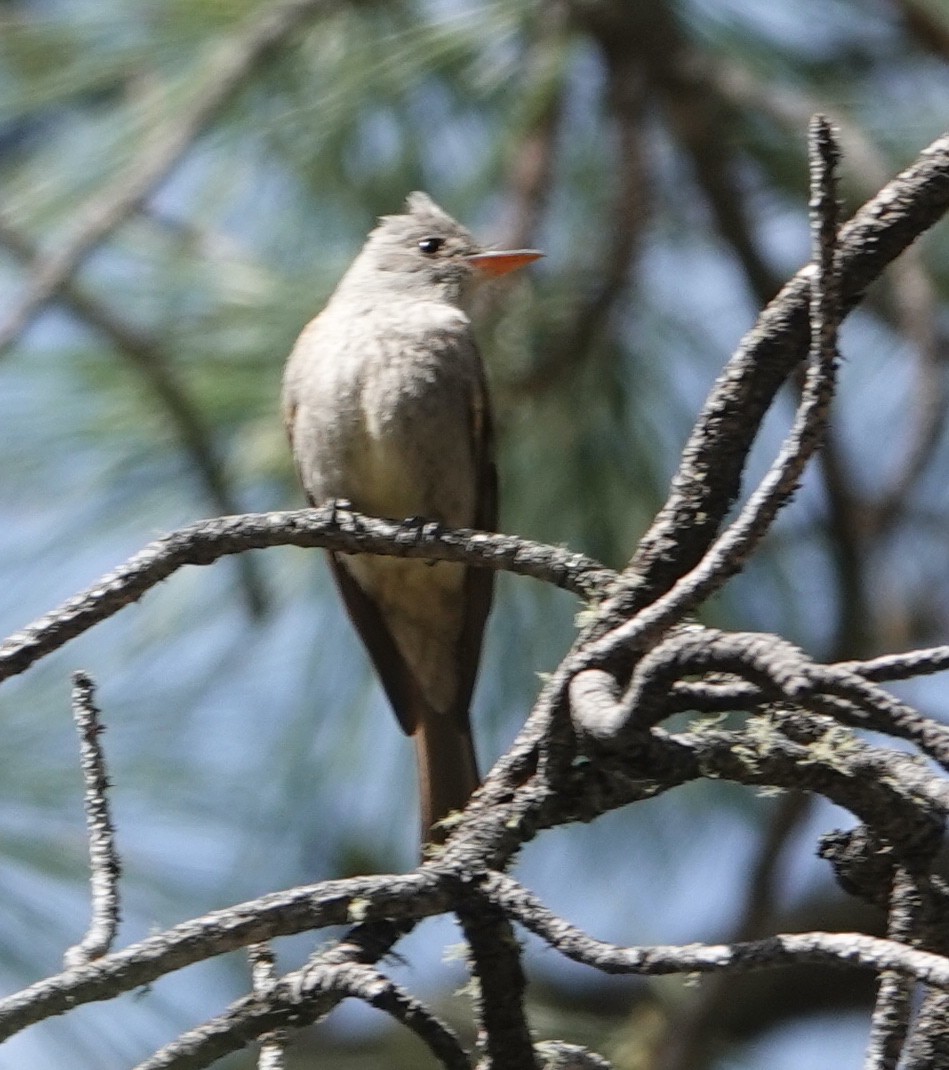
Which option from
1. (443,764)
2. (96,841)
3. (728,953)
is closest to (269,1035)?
(96,841)

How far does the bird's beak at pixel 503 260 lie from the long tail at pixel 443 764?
928mm

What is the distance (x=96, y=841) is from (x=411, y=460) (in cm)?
211

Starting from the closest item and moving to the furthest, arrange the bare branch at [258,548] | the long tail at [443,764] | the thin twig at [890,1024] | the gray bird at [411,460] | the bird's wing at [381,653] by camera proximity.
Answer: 1. the thin twig at [890,1024]
2. the bare branch at [258,548]
3. the long tail at [443,764]
4. the gray bird at [411,460]
5. the bird's wing at [381,653]

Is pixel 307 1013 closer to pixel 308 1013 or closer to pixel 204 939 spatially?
pixel 308 1013

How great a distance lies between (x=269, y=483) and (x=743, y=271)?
3.48 feet

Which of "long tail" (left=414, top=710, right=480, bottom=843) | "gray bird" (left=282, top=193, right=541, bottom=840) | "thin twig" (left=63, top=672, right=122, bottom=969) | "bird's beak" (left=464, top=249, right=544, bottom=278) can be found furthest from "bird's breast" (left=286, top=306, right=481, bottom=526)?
"thin twig" (left=63, top=672, right=122, bottom=969)

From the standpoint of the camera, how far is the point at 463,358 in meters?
3.79

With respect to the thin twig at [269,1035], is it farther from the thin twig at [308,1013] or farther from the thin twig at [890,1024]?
the thin twig at [890,1024]

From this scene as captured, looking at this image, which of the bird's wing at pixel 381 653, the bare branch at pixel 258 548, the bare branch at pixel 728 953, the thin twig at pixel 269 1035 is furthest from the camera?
the bird's wing at pixel 381 653

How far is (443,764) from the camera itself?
3.74 m

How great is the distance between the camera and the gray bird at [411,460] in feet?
12.0

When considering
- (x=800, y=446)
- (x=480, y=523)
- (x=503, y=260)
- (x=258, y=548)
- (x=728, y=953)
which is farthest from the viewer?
(x=480, y=523)

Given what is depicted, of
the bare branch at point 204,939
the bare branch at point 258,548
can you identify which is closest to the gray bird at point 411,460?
the bare branch at point 258,548

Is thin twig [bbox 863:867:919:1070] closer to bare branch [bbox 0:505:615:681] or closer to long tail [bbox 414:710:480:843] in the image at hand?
bare branch [bbox 0:505:615:681]
